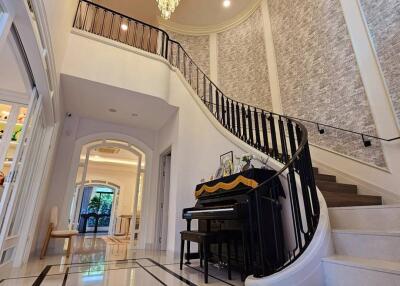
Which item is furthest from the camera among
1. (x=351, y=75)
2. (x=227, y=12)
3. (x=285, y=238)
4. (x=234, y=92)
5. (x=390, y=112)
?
(x=227, y=12)

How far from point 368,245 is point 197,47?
7.18 metres

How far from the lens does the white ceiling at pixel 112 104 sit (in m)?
4.28

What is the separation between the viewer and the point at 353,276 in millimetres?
1640

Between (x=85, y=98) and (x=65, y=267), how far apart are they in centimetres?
313

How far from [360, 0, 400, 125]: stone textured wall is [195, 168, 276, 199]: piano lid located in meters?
2.35

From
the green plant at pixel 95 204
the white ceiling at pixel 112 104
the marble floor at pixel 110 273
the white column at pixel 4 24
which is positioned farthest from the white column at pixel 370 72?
the green plant at pixel 95 204

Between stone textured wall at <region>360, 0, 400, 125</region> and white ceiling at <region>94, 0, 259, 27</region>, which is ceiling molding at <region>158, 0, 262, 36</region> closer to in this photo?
white ceiling at <region>94, 0, 259, 27</region>

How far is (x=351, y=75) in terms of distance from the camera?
12.9 feet

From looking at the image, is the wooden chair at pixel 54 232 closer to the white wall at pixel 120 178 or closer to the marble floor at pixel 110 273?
the marble floor at pixel 110 273

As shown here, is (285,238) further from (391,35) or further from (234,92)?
(234,92)

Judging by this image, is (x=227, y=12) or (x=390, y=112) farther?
(x=227, y=12)

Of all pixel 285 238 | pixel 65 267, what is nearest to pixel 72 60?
pixel 65 267

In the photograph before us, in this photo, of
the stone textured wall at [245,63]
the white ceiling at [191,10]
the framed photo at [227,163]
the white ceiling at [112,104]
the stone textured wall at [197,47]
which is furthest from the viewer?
the stone textured wall at [197,47]

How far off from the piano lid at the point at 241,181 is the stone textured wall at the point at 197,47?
5.01 metres
